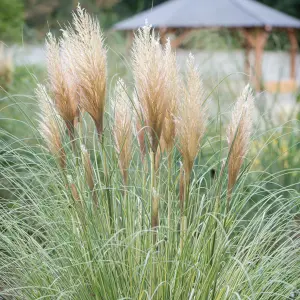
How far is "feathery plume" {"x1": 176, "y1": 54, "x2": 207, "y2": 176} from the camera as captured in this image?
2600mm

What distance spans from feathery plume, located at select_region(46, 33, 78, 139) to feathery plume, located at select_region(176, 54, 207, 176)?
442 millimetres

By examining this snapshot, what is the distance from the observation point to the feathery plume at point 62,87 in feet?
9.39

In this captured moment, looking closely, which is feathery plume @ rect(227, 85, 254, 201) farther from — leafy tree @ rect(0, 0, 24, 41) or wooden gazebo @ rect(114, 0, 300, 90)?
Result: wooden gazebo @ rect(114, 0, 300, 90)

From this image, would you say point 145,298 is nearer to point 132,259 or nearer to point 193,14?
point 132,259

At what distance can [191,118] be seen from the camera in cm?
259

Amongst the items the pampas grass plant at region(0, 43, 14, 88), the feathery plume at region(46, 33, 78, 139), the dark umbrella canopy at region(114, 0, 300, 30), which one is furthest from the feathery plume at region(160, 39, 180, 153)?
the dark umbrella canopy at region(114, 0, 300, 30)

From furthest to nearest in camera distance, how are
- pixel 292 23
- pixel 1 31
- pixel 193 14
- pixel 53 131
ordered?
pixel 292 23, pixel 193 14, pixel 1 31, pixel 53 131

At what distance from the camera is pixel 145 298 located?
8.91 ft

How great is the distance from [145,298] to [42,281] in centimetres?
46

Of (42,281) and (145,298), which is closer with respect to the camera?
(145,298)

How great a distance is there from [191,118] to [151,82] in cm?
18

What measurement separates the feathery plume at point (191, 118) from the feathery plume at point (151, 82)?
0.07 metres

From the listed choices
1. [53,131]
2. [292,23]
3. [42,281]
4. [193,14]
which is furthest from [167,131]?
[292,23]

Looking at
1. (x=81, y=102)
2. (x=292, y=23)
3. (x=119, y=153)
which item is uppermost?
(x=81, y=102)
